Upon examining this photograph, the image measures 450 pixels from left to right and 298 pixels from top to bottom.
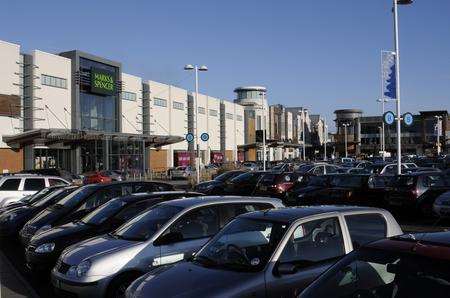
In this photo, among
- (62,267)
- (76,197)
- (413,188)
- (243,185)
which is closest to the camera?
(62,267)

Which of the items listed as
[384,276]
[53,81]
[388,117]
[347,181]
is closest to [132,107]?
[53,81]

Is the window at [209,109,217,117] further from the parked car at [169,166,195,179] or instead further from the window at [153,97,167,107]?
the parked car at [169,166,195,179]

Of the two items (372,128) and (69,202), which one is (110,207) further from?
(372,128)

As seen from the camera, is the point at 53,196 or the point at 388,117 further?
the point at 388,117

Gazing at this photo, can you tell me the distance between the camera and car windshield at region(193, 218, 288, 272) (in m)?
5.66

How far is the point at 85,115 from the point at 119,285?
46341 mm

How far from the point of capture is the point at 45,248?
9719 mm

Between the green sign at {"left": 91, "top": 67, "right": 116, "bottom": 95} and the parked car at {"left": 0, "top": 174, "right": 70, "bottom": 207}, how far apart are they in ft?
102

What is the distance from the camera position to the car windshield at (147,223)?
8.03m

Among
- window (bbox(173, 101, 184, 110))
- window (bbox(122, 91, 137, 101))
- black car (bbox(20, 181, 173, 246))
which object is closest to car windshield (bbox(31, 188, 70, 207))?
black car (bbox(20, 181, 173, 246))

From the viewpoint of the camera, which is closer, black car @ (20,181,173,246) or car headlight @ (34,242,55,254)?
car headlight @ (34,242,55,254)

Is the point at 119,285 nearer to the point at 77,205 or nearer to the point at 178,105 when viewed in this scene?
the point at 77,205

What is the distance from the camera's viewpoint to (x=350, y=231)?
6344 millimetres

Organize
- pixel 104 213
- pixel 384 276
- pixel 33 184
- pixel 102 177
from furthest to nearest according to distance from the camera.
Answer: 1. pixel 102 177
2. pixel 33 184
3. pixel 104 213
4. pixel 384 276
